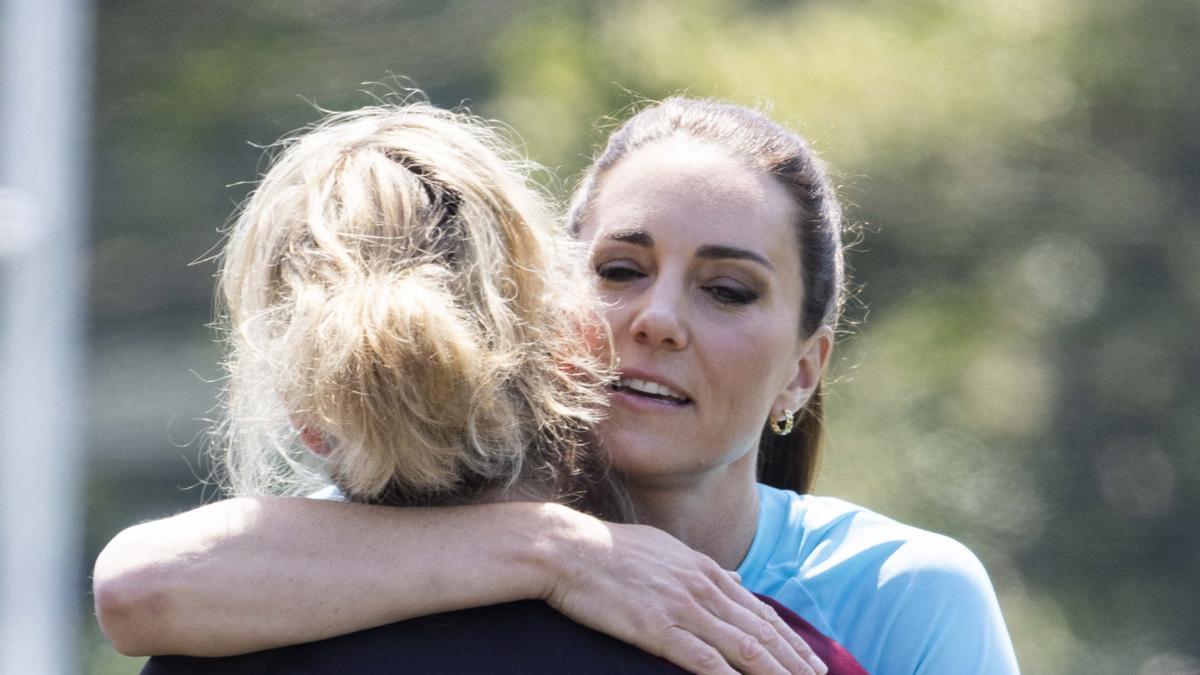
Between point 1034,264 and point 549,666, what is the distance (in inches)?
188

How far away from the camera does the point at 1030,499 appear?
5449mm

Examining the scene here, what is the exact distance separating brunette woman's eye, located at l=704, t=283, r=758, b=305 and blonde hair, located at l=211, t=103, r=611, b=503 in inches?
15.6

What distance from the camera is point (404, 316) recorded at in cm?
134

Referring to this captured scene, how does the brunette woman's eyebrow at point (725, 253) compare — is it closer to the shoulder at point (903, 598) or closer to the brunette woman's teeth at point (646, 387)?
the brunette woman's teeth at point (646, 387)

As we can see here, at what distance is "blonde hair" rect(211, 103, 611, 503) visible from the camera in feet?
4.47

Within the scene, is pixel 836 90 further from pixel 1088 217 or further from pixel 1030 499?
pixel 1030 499

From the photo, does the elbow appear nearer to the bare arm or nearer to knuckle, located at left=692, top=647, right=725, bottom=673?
the bare arm

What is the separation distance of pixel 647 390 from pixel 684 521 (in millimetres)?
245

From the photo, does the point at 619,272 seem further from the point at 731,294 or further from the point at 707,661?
the point at 707,661

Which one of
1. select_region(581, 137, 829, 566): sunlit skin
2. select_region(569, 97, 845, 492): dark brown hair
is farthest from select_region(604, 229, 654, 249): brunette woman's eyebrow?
select_region(569, 97, 845, 492): dark brown hair

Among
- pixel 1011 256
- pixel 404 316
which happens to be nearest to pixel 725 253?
pixel 404 316

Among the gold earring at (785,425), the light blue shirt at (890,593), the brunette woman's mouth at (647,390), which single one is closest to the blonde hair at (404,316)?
the brunette woman's mouth at (647,390)

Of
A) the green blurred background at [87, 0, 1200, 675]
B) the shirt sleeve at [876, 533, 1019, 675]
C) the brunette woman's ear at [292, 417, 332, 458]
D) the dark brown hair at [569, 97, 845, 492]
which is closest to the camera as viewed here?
the brunette woman's ear at [292, 417, 332, 458]

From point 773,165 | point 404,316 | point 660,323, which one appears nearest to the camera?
point 404,316
